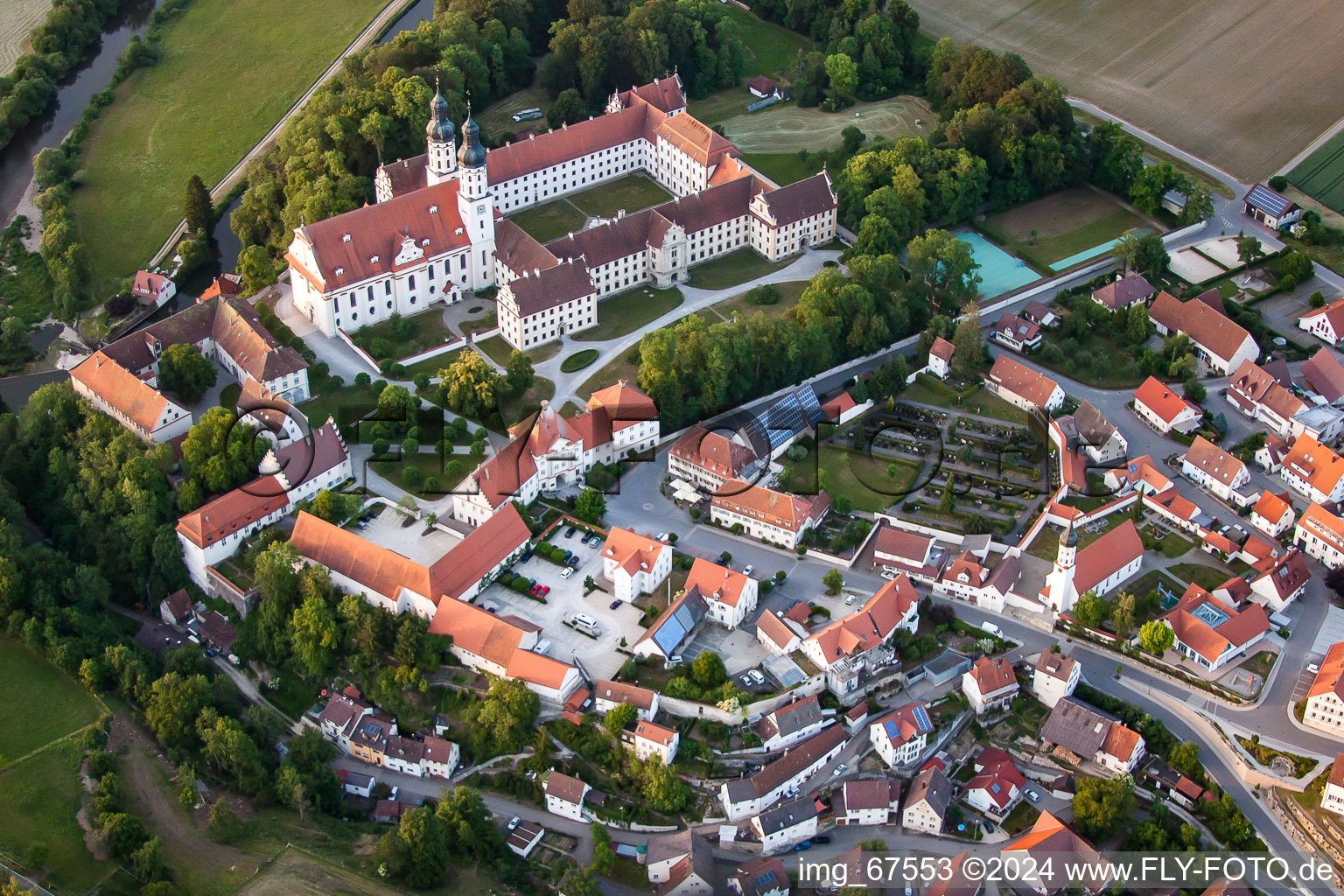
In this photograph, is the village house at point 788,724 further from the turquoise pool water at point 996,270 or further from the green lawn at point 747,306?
the turquoise pool water at point 996,270

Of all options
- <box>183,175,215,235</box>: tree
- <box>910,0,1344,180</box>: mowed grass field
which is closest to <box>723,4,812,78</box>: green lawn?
<box>910,0,1344,180</box>: mowed grass field

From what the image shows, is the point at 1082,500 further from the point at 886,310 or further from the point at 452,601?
the point at 452,601

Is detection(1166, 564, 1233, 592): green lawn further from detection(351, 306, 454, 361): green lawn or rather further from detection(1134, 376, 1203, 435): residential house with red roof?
detection(351, 306, 454, 361): green lawn

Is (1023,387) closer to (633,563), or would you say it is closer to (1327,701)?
(1327,701)

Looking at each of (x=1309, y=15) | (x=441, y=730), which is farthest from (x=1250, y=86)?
(x=441, y=730)

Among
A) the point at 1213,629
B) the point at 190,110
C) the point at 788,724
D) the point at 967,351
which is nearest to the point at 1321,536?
the point at 1213,629

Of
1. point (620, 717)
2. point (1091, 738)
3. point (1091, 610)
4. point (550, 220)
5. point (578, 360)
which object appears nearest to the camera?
point (620, 717)
